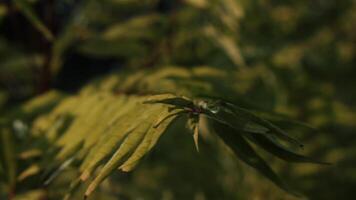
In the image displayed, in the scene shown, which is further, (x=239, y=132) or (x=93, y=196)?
(x=93, y=196)

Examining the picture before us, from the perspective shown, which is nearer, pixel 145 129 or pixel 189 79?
pixel 145 129

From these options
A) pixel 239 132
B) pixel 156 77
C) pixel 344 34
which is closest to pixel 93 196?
pixel 156 77

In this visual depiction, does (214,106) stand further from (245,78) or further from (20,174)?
(245,78)

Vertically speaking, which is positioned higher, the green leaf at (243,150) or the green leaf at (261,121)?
the green leaf at (261,121)

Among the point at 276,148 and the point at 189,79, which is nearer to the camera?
the point at 276,148

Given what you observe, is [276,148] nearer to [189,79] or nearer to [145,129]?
[145,129]

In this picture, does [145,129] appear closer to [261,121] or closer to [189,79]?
[261,121]

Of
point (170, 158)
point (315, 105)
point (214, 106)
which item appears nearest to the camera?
point (214, 106)

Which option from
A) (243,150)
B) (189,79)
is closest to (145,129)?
(243,150)

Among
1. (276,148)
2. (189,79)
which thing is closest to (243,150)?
(276,148)
